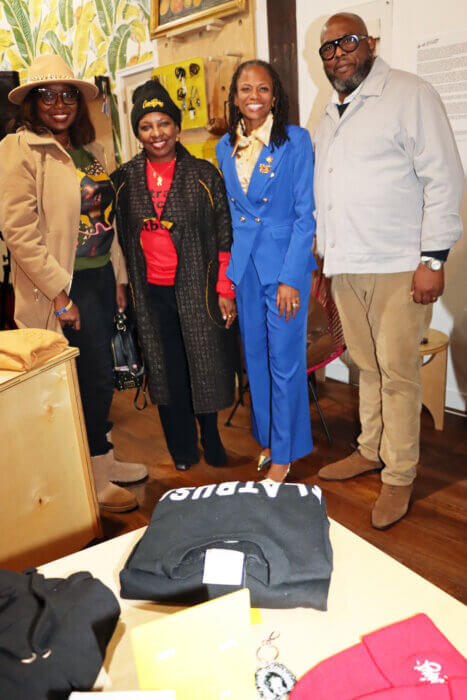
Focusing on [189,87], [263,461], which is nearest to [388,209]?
[263,461]

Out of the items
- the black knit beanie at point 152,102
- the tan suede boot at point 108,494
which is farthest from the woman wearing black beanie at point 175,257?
the tan suede boot at point 108,494

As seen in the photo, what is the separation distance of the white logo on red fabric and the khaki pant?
4.48ft

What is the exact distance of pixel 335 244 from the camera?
6.97 ft

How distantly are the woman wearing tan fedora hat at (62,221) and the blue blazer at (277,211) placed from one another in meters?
0.51

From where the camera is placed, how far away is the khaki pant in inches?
81.3

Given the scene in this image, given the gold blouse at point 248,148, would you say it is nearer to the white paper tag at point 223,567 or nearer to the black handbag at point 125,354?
the black handbag at point 125,354

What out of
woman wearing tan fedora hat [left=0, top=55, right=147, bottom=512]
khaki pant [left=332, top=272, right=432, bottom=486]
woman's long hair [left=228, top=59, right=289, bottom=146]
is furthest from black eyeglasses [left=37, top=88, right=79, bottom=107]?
khaki pant [left=332, top=272, right=432, bottom=486]

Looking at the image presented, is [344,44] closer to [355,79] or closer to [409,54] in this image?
[355,79]

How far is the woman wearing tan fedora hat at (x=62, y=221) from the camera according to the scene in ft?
6.55

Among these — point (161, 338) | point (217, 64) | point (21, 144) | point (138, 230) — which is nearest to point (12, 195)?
point (21, 144)

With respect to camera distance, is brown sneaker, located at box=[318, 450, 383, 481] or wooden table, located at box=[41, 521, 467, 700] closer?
wooden table, located at box=[41, 521, 467, 700]

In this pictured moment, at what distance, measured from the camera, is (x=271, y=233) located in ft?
7.22

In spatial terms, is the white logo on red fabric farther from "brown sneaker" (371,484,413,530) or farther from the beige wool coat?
the beige wool coat

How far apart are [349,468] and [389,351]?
0.69 m
